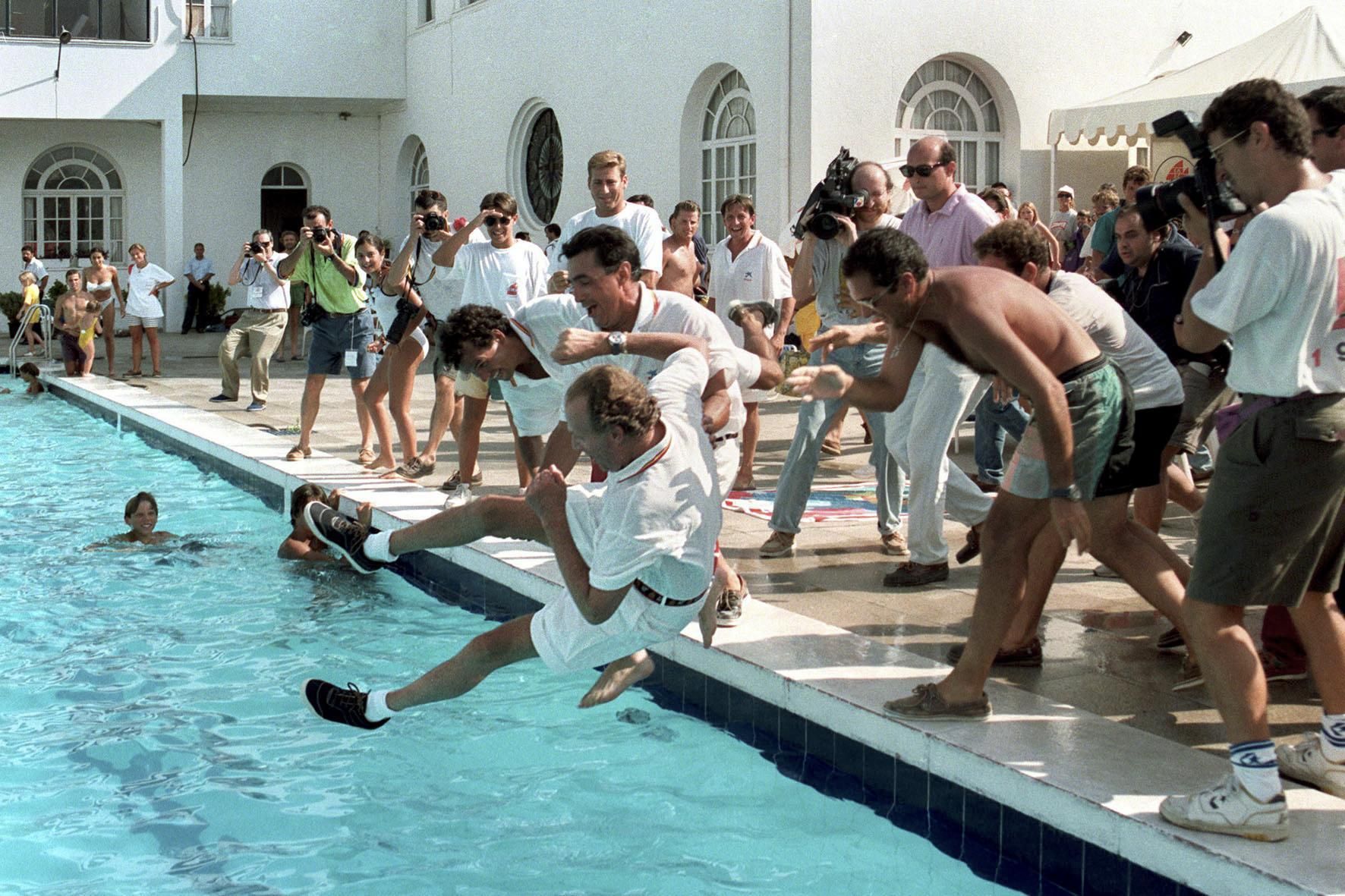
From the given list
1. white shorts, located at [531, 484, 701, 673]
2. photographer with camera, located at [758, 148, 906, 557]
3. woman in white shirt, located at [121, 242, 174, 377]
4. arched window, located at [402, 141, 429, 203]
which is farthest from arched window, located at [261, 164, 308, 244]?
white shorts, located at [531, 484, 701, 673]

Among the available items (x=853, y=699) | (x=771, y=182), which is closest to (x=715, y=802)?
(x=853, y=699)

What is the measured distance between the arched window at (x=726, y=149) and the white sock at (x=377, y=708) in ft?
Answer: 41.0

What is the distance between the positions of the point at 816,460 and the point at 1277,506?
330 centimetres

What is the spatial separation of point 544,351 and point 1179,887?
10.8ft

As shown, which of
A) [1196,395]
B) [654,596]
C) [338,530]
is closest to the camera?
[654,596]

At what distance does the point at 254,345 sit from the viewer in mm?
13930

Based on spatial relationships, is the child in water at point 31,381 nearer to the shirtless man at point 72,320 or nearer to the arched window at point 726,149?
the shirtless man at point 72,320

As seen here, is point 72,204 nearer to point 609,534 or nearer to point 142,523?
point 142,523

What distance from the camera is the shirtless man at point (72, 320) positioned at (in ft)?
57.0

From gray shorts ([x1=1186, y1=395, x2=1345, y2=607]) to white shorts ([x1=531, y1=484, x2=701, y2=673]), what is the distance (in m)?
1.54

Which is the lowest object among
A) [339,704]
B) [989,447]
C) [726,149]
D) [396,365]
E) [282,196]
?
[339,704]

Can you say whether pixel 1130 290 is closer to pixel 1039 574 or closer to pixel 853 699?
pixel 1039 574

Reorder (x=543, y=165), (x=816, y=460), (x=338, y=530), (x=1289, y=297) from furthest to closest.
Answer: (x=543, y=165), (x=816, y=460), (x=338, y=530), (x=1289, y=297)

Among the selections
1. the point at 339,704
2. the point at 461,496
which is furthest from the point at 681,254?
the point at 339,704
